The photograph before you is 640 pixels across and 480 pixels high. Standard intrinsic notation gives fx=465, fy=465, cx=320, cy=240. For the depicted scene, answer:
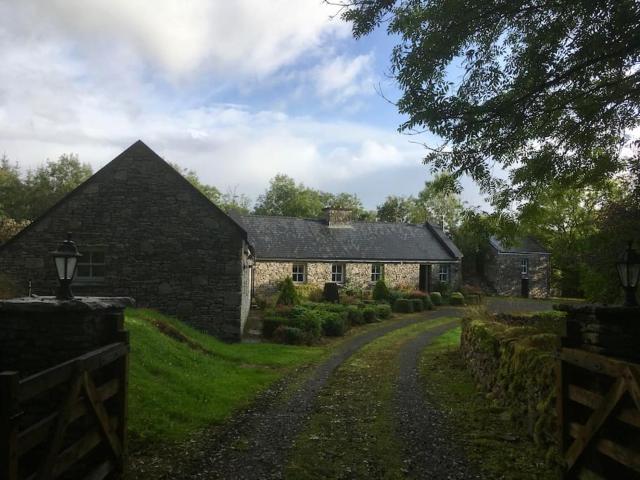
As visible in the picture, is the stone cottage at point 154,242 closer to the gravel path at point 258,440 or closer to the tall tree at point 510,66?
the gravel path at point 258,440

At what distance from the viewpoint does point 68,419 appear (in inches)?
180

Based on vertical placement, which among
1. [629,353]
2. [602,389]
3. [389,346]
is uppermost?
[629,353]

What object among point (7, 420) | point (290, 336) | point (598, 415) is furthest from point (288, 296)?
point (7, 420)

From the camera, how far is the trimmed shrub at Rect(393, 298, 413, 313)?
28.6 m

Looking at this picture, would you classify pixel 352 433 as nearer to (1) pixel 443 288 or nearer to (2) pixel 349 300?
(2) pixel 349 300

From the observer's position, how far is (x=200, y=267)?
663 inches

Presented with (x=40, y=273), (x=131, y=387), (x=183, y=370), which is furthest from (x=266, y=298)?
(x=131, y=387)

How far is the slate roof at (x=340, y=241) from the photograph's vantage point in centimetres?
3192

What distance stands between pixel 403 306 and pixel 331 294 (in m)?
4.50

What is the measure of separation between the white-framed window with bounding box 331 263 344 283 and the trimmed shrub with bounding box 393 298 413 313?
5.23 metres

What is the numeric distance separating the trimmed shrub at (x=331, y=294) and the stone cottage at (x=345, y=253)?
118 inches

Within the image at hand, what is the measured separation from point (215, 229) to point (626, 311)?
44.4ft

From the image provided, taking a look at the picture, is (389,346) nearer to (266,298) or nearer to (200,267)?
(200,267)

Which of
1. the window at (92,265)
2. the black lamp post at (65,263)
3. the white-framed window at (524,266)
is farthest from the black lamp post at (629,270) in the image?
the white-framed window at (524,266)
